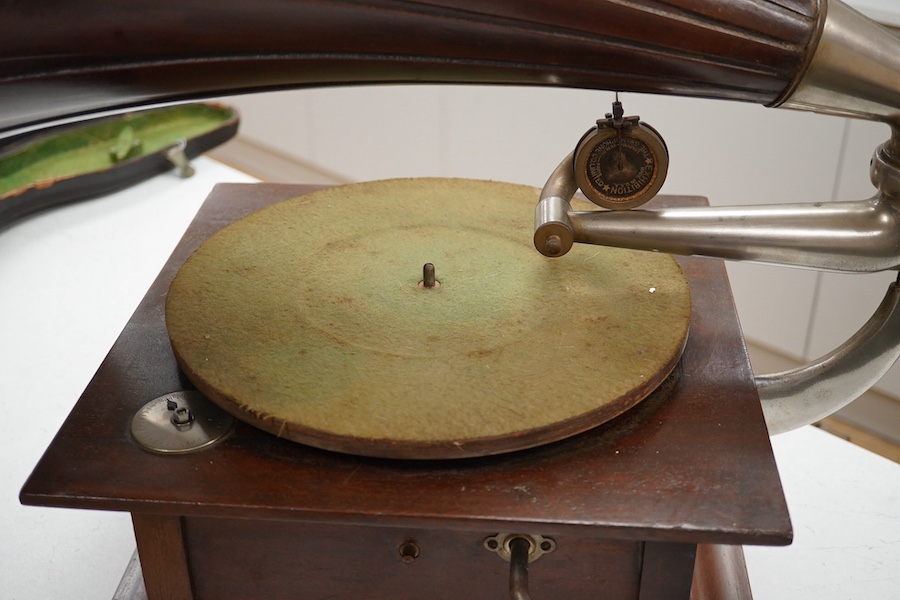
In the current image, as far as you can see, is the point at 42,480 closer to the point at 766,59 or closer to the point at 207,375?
the point at 207,375

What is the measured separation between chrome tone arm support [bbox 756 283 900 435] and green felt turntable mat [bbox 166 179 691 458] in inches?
6.3

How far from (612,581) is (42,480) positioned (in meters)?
0.55

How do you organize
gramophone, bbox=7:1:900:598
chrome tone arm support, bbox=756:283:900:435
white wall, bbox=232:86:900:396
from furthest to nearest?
white wall, bbox=232:86:900:396, chrome tone arm support, bbox=756:283:900:435, gramophone, bbox=7:1:900:598

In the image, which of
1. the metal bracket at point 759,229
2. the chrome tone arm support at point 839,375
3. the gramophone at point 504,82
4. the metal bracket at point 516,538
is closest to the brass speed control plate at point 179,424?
the gramophone at point 504,82

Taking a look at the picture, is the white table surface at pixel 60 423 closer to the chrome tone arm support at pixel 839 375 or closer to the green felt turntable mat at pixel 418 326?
the chrome tone arm support at pixel 839 375

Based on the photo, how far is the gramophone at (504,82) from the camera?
89 centimetres

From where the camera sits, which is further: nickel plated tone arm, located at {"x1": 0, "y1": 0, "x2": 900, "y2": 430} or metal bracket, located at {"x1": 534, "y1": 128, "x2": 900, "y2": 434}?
metal bracket, located at {"x1": 534, "y1": 128, "x2": 900, "y2": 434}

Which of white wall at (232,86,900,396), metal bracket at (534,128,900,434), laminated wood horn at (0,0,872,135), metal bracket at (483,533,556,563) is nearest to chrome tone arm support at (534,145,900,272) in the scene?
metal bracket at (534,128,900,434)

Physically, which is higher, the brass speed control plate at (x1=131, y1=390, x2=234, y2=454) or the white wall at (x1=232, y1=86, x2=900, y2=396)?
the brass speed control plate at (x1=131, y1=390, x2=234, y2=454)

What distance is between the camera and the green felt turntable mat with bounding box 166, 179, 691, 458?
0.93 metres

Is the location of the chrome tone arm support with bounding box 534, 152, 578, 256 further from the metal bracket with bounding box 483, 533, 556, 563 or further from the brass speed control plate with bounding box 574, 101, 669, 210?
the metal bracket with bounding box 483, 533, 556, 563

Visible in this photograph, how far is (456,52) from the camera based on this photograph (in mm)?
946

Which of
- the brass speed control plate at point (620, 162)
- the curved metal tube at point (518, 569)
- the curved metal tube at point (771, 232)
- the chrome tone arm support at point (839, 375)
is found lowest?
the curved metal tube at point (518, 569)

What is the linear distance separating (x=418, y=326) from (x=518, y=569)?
0.29 metres
